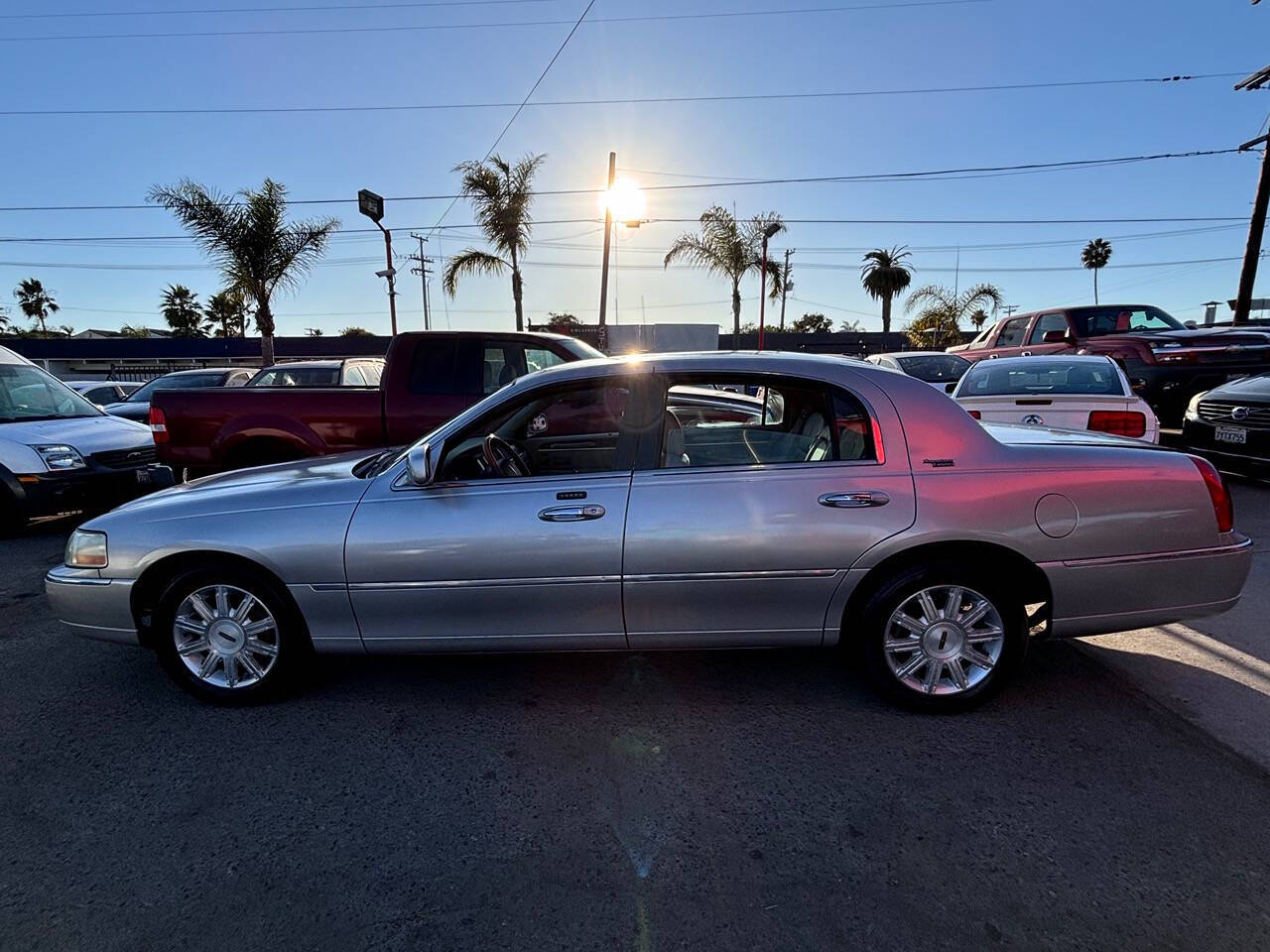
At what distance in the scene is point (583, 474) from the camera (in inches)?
122

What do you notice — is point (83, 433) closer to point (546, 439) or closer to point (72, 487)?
point (72, 487)

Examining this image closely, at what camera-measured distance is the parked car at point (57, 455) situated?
6.36m

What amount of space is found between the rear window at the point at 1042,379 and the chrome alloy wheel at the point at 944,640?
4723 mm

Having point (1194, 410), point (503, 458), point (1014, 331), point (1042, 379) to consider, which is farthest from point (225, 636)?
point (1014, 331)

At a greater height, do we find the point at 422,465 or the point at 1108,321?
the point at 1108,321

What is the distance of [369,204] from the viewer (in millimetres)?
19266

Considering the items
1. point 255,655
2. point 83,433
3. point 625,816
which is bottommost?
point 625,816

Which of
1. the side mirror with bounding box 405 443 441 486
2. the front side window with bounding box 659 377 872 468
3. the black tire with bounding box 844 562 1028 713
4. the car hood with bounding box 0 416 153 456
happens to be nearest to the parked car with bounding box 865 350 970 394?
the front side window with bounding box 659 377 872 468

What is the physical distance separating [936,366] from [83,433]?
13.1 metres

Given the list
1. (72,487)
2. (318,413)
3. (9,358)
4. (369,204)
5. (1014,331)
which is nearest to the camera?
(318,413)

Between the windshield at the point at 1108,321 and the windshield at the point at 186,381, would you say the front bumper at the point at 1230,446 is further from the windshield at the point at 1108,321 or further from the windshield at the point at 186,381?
the windshield at the point at 186,381

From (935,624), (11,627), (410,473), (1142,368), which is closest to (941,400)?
(935,624)

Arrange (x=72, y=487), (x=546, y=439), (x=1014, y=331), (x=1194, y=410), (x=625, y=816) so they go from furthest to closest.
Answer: (x=1014, y=331) → (x=1194, y=410) → (x=72, y=487) → (x=546, y=439) → (x=625, y=816)

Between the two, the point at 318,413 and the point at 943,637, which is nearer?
the point at 943,637
